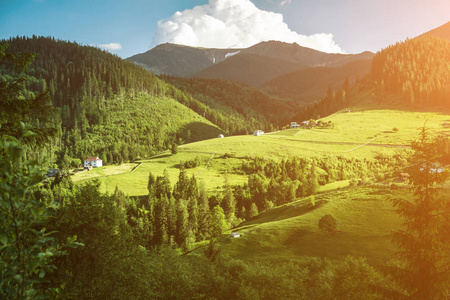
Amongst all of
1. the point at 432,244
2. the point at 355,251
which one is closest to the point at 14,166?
the point at 432,244

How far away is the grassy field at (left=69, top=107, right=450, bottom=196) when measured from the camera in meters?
121

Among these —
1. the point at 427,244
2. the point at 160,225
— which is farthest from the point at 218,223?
the point at 427,244

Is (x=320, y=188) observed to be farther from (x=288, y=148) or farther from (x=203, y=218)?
(x=288, y=148)

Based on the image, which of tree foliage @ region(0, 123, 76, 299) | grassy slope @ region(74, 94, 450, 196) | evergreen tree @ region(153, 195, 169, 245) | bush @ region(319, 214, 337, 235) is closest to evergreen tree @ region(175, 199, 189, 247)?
evergreen tree @ region(153, 195, 169, 245)

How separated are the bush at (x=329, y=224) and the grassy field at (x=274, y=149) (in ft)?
195

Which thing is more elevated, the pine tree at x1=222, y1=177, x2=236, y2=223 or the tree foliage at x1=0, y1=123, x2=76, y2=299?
the tree foliage at x1=0, y1=123, x2=76, y2=299

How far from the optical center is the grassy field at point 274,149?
121188 millimetres

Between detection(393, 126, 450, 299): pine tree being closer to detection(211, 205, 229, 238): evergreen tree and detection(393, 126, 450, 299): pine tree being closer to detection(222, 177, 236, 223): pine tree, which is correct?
detection(211, 205, 229, 238): evergreen tree

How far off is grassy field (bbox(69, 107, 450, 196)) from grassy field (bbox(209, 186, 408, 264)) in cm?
5327

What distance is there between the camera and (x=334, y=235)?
48875 millimetres

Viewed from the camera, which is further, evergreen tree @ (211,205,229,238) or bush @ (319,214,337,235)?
evergreen tree @ (211,205,229,238)

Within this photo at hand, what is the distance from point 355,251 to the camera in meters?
42.6

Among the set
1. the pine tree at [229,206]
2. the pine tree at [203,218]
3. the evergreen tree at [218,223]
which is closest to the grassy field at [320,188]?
the pine tree at [229,206]

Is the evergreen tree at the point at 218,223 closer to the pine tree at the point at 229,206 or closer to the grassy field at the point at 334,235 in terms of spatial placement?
the pine tree at the point at 229,206
